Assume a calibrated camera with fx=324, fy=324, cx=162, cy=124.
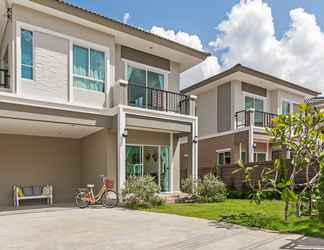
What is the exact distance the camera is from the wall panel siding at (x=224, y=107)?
20516 mm

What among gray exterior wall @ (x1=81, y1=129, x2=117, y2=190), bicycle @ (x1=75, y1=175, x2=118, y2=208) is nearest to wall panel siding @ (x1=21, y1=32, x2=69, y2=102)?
gray exterior wall @ (x1=81, y1=129, x2=117, y2=190)

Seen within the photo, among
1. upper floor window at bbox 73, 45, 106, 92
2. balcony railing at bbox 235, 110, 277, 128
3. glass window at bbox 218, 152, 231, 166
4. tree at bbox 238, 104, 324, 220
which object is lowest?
glass window at bbox 218, 152, 231, 166

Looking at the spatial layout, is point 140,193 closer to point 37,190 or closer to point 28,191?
point 37,190

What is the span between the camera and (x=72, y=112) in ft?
39.9

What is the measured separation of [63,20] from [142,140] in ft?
20.6

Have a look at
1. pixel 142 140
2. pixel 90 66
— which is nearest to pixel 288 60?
pixel 142 140

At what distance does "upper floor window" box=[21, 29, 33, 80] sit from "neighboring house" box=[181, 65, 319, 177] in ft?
36.0

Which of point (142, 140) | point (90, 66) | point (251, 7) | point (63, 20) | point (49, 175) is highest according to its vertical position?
point (251, 7)

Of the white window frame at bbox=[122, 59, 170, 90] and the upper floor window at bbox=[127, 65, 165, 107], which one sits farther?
the white window frame at bbox=[122, 59, 170, 90]

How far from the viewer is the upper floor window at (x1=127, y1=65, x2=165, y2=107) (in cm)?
1490

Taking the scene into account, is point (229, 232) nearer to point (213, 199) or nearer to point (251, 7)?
point (213, 199)

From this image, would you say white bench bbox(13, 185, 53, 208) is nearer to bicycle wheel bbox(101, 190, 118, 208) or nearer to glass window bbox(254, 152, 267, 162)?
bicycle wheel bbox(101, 190, 118, 208)

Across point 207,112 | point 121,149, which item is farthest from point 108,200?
point 207,112

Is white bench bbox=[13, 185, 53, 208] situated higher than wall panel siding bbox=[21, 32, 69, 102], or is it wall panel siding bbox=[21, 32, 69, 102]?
A: wall panel siding bbox=[21, 32, 69, 102]
